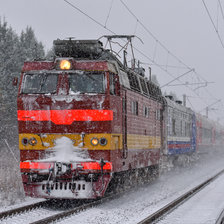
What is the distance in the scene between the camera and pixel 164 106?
18812 mm

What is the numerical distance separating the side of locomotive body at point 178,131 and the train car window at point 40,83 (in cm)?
905

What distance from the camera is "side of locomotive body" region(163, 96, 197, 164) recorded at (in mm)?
19766

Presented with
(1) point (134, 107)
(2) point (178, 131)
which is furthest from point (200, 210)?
(2) point (178, 131)

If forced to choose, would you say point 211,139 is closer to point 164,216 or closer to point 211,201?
point 211,201

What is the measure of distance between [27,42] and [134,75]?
51.3 meters

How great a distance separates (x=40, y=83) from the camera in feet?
35.4

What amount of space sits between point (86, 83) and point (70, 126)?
114 cm

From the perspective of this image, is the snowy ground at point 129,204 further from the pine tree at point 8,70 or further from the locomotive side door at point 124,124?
the pine tree at point 8,70

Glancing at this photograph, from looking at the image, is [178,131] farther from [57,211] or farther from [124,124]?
[57,211]

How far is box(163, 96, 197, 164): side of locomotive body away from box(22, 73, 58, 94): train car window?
905 centimetres

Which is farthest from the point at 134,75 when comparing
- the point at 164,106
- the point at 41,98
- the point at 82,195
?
the point at 164,106

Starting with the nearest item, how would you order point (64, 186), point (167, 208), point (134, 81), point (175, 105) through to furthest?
point (167, 208), point (64, 186), point (134, 81), point (175, 105)

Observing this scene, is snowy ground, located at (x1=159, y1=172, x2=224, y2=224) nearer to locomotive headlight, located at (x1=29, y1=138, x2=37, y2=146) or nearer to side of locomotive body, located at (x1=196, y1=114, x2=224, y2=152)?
locomotive headlight, located at (x1=29, y1=138, x2=37, y2=146)

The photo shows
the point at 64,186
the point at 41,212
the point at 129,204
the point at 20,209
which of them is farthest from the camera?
the point at 129,204
